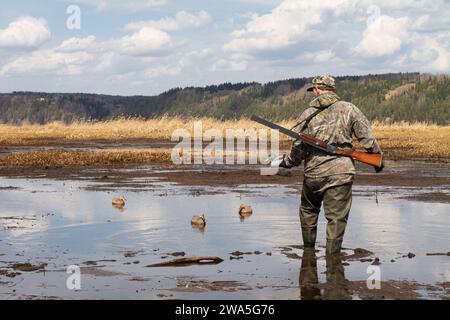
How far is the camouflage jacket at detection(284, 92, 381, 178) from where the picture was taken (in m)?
9.35

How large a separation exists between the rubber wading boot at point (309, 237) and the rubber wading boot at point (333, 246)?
0.49m

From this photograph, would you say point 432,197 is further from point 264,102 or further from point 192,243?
point 264,102

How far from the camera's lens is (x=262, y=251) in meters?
9.97

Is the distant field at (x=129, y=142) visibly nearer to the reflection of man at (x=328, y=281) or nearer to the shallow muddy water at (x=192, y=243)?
the shallow muddy water at (x=192, y=243)

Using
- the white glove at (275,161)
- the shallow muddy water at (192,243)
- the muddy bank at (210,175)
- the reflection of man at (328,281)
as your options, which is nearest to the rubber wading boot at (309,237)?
the shallow muddy water at (192,243)

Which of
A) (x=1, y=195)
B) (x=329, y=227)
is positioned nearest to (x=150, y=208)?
(x=1, y=195)

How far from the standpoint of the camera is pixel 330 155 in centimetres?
939

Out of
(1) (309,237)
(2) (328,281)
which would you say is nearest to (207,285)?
(2) (328,281)

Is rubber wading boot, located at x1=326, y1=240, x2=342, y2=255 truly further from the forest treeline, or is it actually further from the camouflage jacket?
the forest treeline

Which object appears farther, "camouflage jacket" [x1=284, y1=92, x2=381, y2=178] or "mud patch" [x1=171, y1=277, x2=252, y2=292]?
"camouflage jacket" [x1=284, y1=92, x2=381, y2=178]

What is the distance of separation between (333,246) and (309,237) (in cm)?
58

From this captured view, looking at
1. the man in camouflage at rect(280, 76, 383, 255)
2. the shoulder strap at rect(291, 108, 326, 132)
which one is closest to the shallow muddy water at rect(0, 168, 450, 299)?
the man in camouflage at rect(280, 76, 383, 255)

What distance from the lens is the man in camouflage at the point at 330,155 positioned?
9328 millimetres
